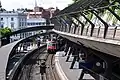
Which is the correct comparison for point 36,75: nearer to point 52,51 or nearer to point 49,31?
point 52,51

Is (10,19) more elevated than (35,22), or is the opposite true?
(10,19)

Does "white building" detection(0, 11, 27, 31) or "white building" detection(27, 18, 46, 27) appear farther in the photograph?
"white building" detection(27, 18, 46, 27)

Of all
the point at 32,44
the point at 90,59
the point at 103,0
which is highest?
the point at 103,0

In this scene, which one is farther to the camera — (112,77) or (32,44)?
(32,44)

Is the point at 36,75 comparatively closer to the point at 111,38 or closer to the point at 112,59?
the point at 112,59

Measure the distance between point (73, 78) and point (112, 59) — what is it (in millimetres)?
7935

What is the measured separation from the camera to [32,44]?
81125 mm

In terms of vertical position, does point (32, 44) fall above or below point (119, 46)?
below

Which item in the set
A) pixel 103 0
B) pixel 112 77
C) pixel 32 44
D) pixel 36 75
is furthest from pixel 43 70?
pixel 32 44

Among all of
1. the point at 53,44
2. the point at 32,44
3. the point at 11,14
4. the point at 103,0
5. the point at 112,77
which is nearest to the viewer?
the point at 103,0

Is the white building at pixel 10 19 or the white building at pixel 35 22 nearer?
the white building at pixel 10 19

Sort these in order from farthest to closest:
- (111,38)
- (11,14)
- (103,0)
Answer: (11,14) → (103,0) → (111,38)

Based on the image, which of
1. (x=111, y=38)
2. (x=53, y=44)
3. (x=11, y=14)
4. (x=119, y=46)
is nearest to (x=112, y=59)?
(x=111, y=38)

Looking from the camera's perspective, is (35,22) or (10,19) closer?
(10,19)
